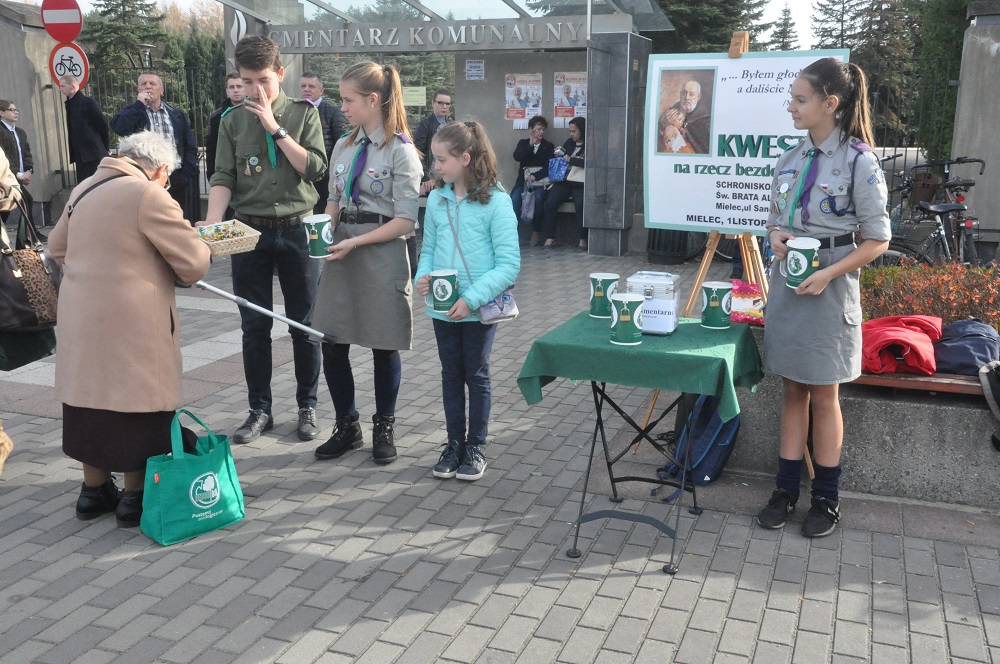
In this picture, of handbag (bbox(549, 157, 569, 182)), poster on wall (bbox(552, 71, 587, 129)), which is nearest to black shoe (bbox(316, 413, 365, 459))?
handbag (bbox(549, 157, 569, 182))

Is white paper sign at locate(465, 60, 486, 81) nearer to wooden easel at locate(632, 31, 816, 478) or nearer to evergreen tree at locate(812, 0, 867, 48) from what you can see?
wooden easel at locate(632, 31, 816, 478)

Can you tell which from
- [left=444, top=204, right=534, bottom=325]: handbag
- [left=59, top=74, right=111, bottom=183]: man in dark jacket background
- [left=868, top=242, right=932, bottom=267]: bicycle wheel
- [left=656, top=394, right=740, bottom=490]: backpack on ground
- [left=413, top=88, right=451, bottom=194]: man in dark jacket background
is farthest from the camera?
[left=59, top=74, right=111, bottom=183]: man in dark jacket background

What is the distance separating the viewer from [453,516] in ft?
14.2

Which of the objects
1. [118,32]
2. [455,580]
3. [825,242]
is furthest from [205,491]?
[118,32]

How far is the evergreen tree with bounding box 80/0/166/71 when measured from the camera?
29609 millimetres

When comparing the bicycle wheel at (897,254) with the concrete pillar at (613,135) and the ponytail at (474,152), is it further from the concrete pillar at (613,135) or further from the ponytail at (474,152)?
the ponytail at (474,152)

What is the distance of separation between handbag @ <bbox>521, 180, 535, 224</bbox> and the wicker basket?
848 centimetres

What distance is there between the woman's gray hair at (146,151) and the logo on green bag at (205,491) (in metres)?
1.35

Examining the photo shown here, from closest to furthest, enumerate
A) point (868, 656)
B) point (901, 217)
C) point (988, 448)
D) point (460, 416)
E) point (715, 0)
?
point (868, 656) → point (988, 448) → point (460, 416) → point (901, 217) → point (715, 0)

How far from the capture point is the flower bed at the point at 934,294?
508cm

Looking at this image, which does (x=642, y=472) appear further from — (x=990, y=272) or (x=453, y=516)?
(x=990, y=272)

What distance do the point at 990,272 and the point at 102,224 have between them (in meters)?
4.75

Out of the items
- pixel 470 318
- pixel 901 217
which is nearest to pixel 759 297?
pixel 470 318

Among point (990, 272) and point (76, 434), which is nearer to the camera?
point (76, 434)
